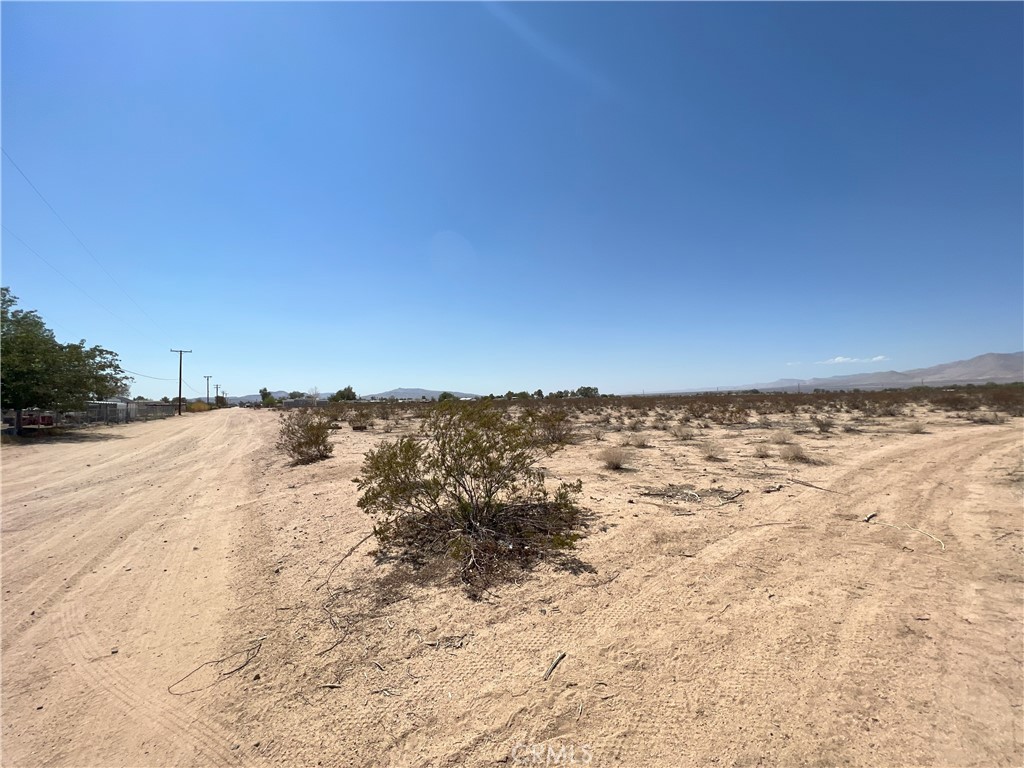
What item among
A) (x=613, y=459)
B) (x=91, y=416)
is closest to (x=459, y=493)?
(x=613, y=459)

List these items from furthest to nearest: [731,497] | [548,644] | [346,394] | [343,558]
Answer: [346,394], [731,497], [343,558], [548,644]

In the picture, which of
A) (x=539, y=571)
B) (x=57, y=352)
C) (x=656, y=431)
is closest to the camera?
(x=539, y=571)

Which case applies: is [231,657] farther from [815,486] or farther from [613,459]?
[815,486]

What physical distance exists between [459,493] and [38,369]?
27.3 meters

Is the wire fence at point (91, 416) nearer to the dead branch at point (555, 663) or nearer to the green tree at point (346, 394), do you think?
the green tree at point (346, 394)

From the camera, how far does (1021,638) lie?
3.25 metres

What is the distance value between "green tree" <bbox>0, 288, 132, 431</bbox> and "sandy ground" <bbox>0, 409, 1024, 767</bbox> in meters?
21.2

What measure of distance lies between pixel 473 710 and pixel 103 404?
147 ft

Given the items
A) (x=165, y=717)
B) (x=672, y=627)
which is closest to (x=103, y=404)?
(x=165, y=717)

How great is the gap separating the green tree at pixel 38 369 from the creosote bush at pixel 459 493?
Result: 85.9 ft

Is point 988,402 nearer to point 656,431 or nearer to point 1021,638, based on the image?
point 656,431

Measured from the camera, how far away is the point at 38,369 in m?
21.3

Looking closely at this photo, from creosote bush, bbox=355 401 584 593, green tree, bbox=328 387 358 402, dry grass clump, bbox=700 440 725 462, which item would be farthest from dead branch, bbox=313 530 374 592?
green tree, bbox=328 387 358 402

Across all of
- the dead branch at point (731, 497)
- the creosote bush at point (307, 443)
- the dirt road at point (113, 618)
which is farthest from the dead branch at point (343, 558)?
the creosote bush at point (307, 443)
